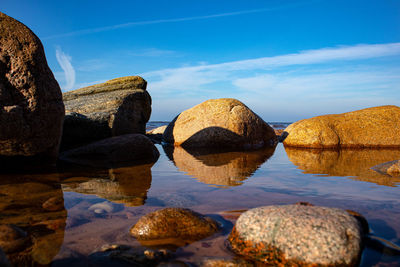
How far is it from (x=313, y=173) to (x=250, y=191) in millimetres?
1968

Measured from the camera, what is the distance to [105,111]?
8.52 metres

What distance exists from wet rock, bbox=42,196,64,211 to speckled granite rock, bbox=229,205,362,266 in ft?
6.66

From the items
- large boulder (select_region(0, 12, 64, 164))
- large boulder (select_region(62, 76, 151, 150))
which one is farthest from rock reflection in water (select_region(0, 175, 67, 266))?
large boulder (select_region(62, 76, 151, 150))

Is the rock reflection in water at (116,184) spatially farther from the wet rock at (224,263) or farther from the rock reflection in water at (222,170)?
the wet rock at (224,263)

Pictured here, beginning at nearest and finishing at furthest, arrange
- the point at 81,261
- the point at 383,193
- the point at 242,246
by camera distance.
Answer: the point at 81,261 < the point at 242,246 < the point at 383,193

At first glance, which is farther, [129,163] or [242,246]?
[129,163]

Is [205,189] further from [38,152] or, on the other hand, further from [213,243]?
[38,152]

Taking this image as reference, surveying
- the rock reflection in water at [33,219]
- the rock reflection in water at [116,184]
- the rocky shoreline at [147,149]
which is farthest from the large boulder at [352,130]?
the rock reflection in water at [33,219]

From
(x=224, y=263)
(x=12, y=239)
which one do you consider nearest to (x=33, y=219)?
(x=12, y=239)

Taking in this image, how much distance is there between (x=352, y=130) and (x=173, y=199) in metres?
9.01

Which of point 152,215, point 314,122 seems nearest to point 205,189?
point 152,215

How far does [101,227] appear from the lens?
2.65 m

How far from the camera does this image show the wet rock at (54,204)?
312 cm

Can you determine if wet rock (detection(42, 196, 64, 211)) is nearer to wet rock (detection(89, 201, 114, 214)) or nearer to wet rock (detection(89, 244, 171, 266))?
wet rock (detection(89, 201, 114, 214))
